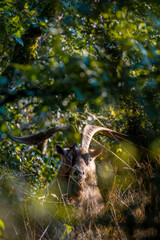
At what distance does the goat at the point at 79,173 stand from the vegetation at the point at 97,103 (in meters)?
0.24

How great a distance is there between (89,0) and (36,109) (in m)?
1.24

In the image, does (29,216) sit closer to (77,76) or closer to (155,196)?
(155,196)

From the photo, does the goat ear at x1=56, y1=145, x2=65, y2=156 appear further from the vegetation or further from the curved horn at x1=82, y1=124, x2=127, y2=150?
the vegetation

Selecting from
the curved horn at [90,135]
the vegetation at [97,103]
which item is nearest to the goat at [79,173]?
the curved horn at [90,135]

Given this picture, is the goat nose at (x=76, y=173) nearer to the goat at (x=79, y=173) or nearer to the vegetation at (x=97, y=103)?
the goat at (x=79, y=173)

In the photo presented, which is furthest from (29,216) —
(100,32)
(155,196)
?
(100,32)

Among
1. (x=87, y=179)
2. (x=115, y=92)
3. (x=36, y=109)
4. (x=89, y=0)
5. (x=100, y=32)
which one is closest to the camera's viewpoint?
(x=115, y=92)

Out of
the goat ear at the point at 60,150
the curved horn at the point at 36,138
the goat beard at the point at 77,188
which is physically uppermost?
the curved horn at the point at 36,138

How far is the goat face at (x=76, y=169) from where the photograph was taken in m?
4.14

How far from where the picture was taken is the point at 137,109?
4.16 m

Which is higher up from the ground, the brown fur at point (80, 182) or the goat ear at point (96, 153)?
the goat ear at point (96, 153)

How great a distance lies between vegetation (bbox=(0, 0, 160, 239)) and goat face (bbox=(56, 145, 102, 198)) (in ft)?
1.32

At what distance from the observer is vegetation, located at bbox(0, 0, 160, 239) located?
5.49 feet

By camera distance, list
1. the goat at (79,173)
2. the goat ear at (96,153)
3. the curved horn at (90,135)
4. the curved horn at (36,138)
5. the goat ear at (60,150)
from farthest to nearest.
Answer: the curved horn at (90,135) < the goat ear at (96,153) < the goat ear at (60,150) < the goat at (79,173) < the curved horn at (36,138)
